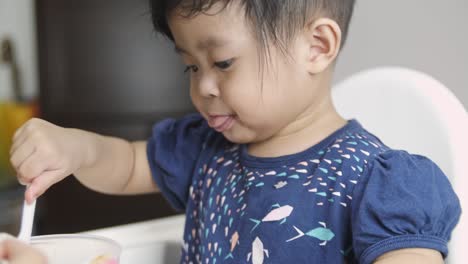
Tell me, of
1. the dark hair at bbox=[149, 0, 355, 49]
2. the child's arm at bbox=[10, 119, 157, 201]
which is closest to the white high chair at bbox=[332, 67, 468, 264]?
Result: the dark hair at bbox=[149, 0, 355, 49]

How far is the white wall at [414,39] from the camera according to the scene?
2.51 feet

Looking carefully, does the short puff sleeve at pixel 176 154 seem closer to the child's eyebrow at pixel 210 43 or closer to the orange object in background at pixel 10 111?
the child's eyebrow at pixel 210 43

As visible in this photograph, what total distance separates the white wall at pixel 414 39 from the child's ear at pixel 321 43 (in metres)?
0.31

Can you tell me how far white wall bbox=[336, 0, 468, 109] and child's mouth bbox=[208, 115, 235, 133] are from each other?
386 millimetres

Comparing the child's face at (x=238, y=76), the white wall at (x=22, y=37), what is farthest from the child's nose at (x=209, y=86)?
the white wall at (x=22, y=37)

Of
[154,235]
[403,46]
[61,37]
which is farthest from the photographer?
[61,37]

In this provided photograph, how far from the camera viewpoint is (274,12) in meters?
0.49

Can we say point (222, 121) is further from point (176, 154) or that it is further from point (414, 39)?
point (414, 39)

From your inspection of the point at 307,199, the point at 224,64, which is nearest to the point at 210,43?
the point at 224,64

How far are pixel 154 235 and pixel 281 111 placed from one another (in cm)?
22

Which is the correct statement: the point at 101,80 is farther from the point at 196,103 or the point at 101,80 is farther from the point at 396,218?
the point at 396,218

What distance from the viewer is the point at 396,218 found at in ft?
1.39

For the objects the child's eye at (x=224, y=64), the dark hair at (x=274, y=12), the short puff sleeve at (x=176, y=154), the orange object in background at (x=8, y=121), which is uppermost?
the dark hair at (x=274, y=12)

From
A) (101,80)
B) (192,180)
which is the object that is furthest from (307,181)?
(101,80)
